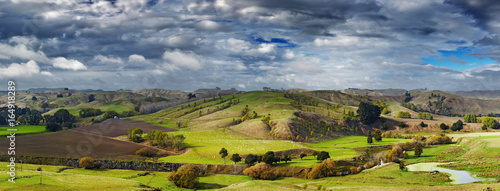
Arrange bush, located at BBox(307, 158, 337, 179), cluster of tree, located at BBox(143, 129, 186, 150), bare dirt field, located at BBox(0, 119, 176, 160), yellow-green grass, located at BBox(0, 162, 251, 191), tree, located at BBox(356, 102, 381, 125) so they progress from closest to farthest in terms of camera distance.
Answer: yellow-green grass, located at BBox(0, 162, 251, 191), bush, located at BBox(307, 158, 337, 179), bare dirt field, located at BBox(0, 119, 176, 160), cluster of tree, located at BBox(143, 129, 186, 150), tree, located at BBox(356, 102, 381, 125)

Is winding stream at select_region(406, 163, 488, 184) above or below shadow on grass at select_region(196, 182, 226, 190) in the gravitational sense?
above

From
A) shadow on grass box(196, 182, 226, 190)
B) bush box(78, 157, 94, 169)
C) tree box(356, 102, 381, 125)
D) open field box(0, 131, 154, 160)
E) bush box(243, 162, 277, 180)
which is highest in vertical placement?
tree box(356, 102, 381, 125)

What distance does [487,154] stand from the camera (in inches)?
2758

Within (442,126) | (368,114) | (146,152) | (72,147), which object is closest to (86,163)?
(146,152)

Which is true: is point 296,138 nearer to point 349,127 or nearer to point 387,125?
point 349,127

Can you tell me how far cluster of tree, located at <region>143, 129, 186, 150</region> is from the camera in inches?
4119

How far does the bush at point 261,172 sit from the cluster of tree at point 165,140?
131 ft

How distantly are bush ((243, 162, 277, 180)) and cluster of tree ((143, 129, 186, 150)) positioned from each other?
131ft

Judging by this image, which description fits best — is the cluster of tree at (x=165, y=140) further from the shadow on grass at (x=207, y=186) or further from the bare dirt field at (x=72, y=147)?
the shadow on grass at (x=207, y=186)

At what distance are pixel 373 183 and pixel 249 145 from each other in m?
52.6

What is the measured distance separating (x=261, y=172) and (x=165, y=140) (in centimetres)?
5155

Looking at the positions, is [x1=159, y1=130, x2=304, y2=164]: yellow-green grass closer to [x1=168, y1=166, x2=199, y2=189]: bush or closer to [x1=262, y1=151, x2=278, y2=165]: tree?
[x1=262, y1=151, x2=278, y2=165]: tree

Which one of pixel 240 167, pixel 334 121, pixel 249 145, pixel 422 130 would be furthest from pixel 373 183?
pixel 422 130

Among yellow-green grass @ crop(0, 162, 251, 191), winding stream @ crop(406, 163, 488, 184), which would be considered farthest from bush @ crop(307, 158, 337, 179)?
winding stream @ crop(406, 163, 488, 184)
